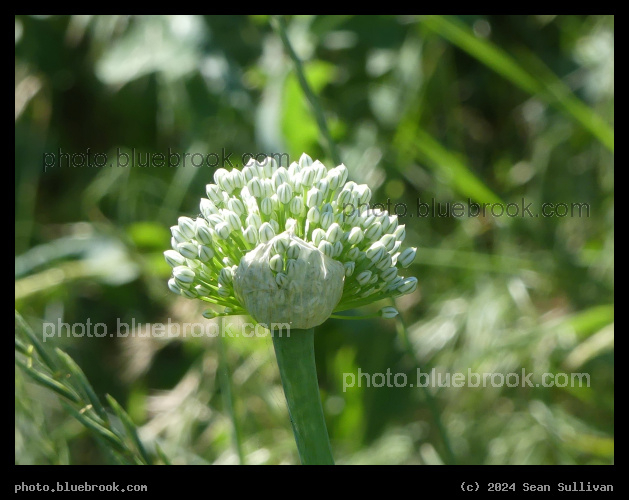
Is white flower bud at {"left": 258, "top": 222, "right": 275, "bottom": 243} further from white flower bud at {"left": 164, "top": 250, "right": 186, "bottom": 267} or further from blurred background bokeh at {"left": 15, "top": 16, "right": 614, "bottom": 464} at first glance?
blurred background bokeh at {"left": 15, "top": 16, "right": 614, "bottom": 464}

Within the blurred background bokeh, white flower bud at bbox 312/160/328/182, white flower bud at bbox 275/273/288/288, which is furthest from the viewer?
the blurred background bokeh

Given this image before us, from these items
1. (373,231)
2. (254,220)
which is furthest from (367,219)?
(254,220)

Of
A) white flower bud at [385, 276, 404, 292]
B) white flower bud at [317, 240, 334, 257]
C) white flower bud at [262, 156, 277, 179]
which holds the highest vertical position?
white flower bud at [262, 156, 277, 179]

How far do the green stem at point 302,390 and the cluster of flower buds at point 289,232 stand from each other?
0.05 metres

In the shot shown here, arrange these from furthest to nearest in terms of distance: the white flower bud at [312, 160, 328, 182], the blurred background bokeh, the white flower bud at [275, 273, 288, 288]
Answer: the blurred background bokeh, the white flower bud at [312, 160, 328, 182], the white flower bud at [275, 273, 288, 288]

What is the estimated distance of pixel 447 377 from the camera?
64.0 inches

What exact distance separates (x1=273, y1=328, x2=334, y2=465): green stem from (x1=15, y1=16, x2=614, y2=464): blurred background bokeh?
77cm

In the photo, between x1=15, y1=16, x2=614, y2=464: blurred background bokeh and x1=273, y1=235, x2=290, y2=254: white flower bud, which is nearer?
x1=273, y1=235, x2=290, y2=254: white flower bud

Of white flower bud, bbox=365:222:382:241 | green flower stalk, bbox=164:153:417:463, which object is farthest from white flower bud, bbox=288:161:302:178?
white flower bud, bbox=365:222:382:241

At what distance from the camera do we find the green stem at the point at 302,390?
654 mm

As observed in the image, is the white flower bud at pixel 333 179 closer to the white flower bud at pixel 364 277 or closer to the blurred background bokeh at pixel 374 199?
the white flower bud at pixel 364 277

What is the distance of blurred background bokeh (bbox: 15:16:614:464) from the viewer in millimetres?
1563

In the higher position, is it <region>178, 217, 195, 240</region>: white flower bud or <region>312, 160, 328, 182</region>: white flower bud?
<region>312, 160, 328, 182</region>: white flower bud
